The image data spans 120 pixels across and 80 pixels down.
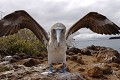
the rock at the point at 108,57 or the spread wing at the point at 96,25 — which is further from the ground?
the spread wing at the point at 96,25

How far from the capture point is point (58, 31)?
8.24m

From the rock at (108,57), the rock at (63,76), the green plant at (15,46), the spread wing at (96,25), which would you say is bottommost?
the rock at (63,76)

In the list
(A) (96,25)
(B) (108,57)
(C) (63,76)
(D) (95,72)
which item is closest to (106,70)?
(D) (95,72)

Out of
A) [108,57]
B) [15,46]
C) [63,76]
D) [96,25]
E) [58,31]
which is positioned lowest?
[63,76]

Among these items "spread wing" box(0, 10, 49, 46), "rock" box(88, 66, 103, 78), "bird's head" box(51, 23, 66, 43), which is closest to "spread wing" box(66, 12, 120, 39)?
"bird's head" box(51, 23, 66, 43)

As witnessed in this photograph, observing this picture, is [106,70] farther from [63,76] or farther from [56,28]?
[56,28]

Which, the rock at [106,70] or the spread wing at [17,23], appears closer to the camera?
the spread wing at [17,23]

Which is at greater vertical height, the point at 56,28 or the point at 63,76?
the point at 56,28

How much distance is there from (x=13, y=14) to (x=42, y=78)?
1686 mm

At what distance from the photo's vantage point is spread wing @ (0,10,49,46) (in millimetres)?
8289

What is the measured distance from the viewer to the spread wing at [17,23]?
829 cm

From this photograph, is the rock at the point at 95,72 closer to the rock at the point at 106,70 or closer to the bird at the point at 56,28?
the rock at the point at 106,70

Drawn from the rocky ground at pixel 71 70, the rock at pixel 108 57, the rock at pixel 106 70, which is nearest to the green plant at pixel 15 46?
the rocky ground at pixel 71 70

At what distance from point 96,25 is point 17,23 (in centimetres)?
212
